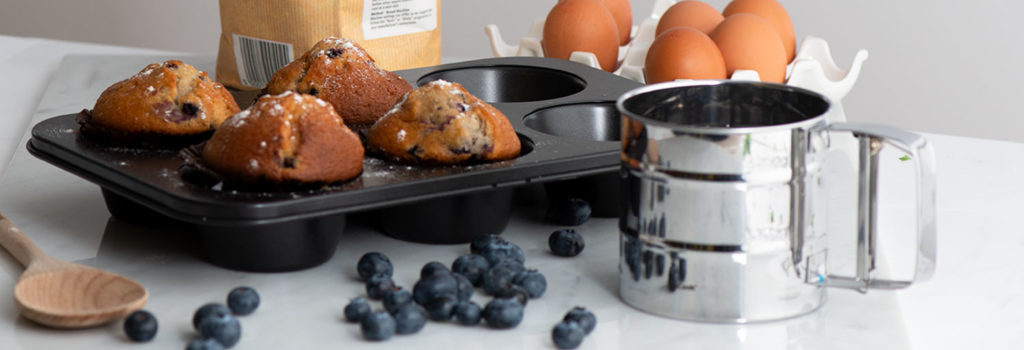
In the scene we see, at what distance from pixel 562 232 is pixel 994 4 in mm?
2130

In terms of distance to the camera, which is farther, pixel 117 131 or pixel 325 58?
pixel 325 58

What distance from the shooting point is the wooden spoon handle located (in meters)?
1.00

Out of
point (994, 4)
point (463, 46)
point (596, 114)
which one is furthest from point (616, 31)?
point (463, 46)

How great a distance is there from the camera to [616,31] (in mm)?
1805

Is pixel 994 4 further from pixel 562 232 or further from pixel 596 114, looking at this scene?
pixel 562 232

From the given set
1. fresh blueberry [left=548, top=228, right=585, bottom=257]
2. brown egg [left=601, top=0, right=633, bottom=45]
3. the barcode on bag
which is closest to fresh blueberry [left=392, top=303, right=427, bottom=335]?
fresh blueberry [left=548, top=228, right=585, bottom=257]

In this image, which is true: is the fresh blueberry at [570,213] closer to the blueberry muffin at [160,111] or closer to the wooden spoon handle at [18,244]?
the blueberry muffin at [160,111]

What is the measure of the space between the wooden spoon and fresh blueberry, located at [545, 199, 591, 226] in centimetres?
43

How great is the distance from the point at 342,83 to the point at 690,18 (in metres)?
0.79

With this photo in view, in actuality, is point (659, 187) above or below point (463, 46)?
above

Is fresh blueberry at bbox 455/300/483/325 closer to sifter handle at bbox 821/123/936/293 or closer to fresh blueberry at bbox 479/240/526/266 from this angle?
fresh blueberry at bbox 479/240/526/266

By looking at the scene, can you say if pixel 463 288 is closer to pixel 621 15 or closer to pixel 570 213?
pixel 570 213

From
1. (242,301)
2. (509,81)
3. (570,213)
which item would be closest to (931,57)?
(509,81)

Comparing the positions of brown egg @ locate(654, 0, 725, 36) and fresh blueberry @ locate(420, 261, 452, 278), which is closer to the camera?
fresh blueberry @ locate(420, 261, 452, 278)
